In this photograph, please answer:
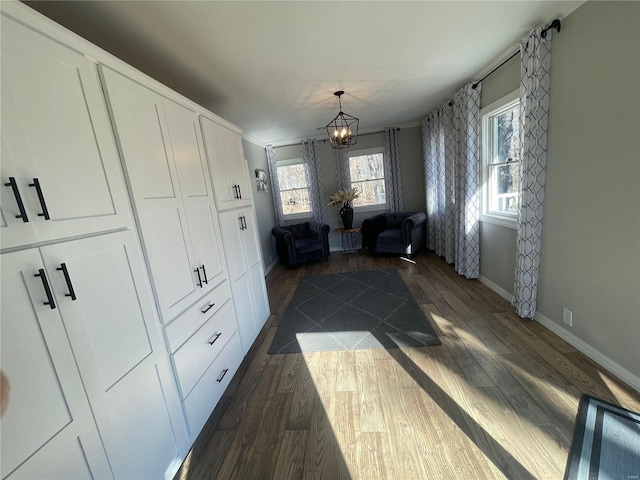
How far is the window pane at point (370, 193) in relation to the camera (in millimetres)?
5387

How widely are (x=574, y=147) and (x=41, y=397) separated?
3.15 m

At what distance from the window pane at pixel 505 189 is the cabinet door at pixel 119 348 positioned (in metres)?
3.26

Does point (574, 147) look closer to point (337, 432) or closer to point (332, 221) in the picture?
point (337, 432)

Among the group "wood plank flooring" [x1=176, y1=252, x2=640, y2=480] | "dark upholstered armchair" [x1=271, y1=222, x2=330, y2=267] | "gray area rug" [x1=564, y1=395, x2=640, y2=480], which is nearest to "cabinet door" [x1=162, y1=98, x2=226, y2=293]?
"wood plank flooring" [x1=176, y1=252, x2=640, y2=480]

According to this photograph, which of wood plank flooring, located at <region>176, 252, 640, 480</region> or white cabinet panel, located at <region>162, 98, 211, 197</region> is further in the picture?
white cabinet panel, located at <region>162, 98, 211, 197</region>

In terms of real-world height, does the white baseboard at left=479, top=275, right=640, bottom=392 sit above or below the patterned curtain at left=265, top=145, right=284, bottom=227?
below

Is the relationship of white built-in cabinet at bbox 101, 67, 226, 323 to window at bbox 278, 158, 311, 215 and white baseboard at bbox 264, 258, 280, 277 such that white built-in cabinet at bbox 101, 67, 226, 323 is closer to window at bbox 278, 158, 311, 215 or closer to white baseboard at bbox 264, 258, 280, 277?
white baseboard at bbox 264, 258, 280, 277

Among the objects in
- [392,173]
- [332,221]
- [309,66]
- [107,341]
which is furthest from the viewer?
[332,221]

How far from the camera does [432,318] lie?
255 centimetres

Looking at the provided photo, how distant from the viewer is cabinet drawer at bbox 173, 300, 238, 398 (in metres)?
1.45

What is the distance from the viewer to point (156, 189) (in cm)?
138

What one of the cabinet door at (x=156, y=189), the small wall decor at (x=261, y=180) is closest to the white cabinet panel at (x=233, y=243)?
the cabinet door at (x=156, y=189)

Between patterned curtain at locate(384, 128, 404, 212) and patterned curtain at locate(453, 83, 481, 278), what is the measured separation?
5.39ft

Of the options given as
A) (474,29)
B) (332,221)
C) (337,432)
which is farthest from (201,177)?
(332,221)
